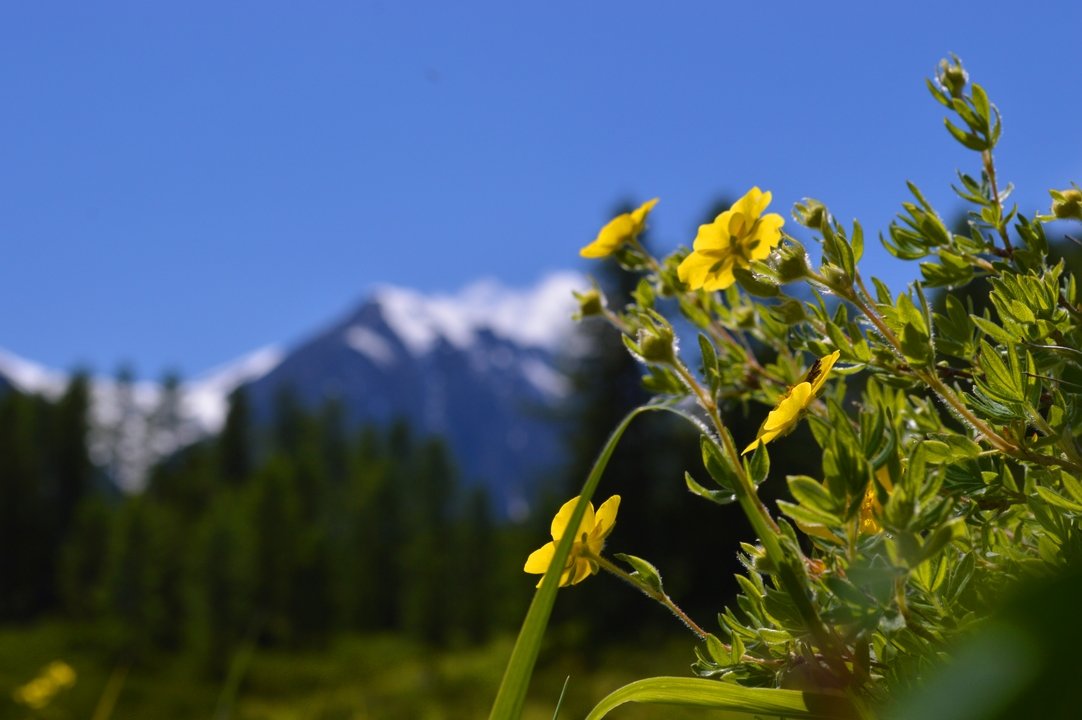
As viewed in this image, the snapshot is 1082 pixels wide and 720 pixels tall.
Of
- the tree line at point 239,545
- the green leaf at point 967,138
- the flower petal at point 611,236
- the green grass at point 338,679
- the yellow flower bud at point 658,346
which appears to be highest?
the tree line at point 239,545

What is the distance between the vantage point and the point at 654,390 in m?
0.90

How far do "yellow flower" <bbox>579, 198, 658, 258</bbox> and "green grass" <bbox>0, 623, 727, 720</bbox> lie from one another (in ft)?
4.54

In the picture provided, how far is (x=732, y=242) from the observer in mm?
667

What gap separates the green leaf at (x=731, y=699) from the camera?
1.46 feet

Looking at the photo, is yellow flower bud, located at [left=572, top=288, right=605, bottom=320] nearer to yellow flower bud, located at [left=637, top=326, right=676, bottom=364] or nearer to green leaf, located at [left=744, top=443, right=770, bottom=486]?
yellow flower bud, located at [left=637, top=326, right=676, bottom=364]

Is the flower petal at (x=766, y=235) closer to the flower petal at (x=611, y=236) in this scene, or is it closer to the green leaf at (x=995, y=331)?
the green leaf at (x=995, y=331)

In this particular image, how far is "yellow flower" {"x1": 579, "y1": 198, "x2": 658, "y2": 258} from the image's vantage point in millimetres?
927

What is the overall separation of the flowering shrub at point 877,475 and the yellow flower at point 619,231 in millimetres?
217

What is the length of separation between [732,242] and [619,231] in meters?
0.28

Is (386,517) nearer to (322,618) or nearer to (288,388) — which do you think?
(322,618)

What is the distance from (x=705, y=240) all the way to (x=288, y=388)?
34736 mm

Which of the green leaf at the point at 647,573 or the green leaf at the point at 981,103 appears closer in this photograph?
the green leaf at the point at 647,573

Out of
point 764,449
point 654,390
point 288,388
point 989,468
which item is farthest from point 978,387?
point 288,388

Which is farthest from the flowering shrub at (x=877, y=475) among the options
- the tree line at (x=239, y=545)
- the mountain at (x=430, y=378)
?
the mountain at (x=430, y=378)
